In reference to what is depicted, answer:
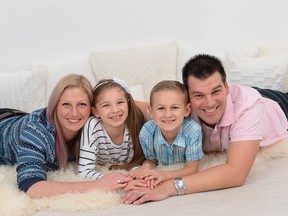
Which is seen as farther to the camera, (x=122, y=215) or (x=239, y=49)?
(x=239, y=49)

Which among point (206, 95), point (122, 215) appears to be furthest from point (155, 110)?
point (122, 215)

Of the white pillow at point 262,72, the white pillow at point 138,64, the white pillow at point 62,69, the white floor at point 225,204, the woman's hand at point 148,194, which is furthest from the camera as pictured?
the white pillow at point 138,64

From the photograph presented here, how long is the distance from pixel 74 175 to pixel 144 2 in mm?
1718

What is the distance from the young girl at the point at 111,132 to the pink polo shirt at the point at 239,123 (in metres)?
0.28

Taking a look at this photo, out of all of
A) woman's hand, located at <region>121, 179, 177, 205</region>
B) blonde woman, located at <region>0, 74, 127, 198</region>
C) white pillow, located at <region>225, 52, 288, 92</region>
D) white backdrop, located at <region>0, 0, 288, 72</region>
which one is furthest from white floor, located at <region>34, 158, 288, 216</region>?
white backdrop, located at <region>0, 0, 288, 72</region>

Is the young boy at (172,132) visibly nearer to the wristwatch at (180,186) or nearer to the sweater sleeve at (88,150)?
the wristwatch at (180,186)

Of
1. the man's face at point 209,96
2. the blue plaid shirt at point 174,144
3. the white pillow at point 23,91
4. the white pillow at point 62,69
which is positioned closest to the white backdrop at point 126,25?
the white pillow at point 62,69

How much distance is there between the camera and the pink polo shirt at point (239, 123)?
1617mm

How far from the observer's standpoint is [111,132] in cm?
179

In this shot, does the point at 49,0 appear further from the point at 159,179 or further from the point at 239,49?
the point at 159,179

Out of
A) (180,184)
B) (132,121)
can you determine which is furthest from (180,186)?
(132,121)

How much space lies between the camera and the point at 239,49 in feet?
10.1

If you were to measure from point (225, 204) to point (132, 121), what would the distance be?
0.61m

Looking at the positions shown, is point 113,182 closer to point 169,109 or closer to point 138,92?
point 169,109
